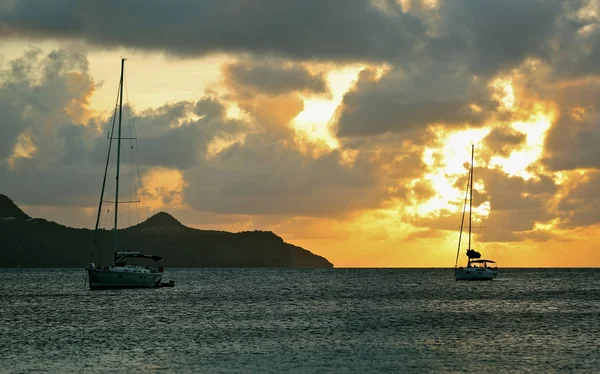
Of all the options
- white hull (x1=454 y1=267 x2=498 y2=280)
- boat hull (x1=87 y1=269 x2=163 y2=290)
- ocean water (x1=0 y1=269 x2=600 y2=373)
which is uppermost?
white hull (x1=454 y1=267 x2=498 y2=280)

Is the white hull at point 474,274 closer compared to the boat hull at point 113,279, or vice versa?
the boat hull at point 113,279

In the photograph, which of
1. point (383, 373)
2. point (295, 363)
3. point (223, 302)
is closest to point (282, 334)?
point (295, 363)

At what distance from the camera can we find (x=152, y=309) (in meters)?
103

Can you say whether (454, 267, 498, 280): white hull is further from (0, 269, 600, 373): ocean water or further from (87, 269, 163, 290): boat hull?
(87, 269, 163, 290): boat hull

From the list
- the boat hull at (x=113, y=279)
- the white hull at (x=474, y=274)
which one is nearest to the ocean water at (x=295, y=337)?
the boat hull at (x=113, y=279)

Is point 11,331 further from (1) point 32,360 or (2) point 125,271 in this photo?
(2) point 125,271

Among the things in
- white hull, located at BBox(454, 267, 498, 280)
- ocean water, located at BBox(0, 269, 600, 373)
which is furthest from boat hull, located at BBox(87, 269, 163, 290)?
white hull, located at BBox(454, 267, 498, 280)

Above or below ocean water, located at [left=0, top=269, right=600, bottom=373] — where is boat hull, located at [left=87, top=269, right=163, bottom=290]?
above

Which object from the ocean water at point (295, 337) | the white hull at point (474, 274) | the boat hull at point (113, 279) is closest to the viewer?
the ocean water at point (295, 337)

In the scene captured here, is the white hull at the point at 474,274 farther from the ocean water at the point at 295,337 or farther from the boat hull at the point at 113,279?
the boat hull at the point at 113,279

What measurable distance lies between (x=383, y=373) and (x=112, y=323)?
3986 centimetres

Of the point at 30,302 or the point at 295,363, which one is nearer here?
the point at 295,363

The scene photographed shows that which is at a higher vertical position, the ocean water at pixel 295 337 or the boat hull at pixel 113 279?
the boat hull at pixel 113 279

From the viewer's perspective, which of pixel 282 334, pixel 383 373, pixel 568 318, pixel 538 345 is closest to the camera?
pixel 383 373
